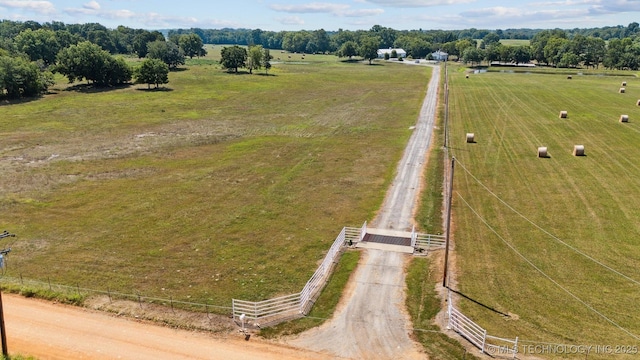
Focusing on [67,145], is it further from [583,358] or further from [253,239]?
[583,358]

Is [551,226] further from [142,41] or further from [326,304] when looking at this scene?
[142,41]

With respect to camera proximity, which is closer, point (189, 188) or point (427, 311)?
point (427, 311)

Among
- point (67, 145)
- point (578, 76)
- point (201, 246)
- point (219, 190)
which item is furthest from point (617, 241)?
point (578, 76)

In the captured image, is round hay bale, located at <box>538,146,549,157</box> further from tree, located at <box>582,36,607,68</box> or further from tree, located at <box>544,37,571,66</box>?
tree, located at <box>582,36,607,68</box>

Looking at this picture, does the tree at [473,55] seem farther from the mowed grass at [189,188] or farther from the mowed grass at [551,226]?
the mowed grass at [551,226]

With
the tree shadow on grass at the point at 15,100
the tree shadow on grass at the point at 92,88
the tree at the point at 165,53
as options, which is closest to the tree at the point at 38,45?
the tree at the point at 165,53

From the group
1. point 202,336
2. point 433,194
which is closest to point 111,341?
point 202,336

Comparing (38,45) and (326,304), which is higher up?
(38,45)

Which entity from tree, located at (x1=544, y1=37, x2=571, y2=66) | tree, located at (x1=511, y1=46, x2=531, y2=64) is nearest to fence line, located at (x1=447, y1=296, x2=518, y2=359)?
tree, located at (x1=544, y1=37, x2=571, y2=66)

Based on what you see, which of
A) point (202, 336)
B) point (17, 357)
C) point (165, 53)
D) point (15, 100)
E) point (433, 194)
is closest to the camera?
point (17, 357)
